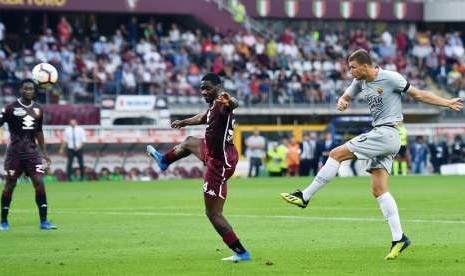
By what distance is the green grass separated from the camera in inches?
542

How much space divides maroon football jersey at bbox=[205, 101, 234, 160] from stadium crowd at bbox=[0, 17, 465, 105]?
31504 millimetres

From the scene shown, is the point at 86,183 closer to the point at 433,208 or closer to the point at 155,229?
the point at 433,208

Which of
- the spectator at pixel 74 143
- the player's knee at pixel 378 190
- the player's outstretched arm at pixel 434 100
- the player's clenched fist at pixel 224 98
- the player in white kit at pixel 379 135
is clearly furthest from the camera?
the spectator at pixel 74 143

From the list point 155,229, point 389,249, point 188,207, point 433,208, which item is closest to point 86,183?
point 188,207

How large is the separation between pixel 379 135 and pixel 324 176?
32.5 inches

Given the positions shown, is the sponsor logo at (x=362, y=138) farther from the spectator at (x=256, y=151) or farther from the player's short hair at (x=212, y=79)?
the spectator at (x=256, y=151)

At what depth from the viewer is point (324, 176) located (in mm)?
14844

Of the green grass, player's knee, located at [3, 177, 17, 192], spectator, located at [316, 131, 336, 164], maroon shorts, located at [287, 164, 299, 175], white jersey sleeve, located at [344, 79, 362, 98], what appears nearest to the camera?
the green grass

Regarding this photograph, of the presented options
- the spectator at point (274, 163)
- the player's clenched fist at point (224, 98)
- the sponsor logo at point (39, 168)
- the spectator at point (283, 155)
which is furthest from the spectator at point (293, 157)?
the player's clenched fist at point (224, 98)

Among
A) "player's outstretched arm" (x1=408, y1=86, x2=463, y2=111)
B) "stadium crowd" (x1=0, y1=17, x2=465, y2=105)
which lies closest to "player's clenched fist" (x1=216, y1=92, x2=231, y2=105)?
"player's outstretched arm" (x1=408, y1=86, x2=463, y2=111)

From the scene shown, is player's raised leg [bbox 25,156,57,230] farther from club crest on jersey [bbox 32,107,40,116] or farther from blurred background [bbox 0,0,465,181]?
blurred background [bbox 0,0,465,181]

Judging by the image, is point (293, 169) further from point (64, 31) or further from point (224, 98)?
point (224, 98)

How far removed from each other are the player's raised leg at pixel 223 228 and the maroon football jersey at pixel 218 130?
507mm

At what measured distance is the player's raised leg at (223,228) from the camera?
14211mm
